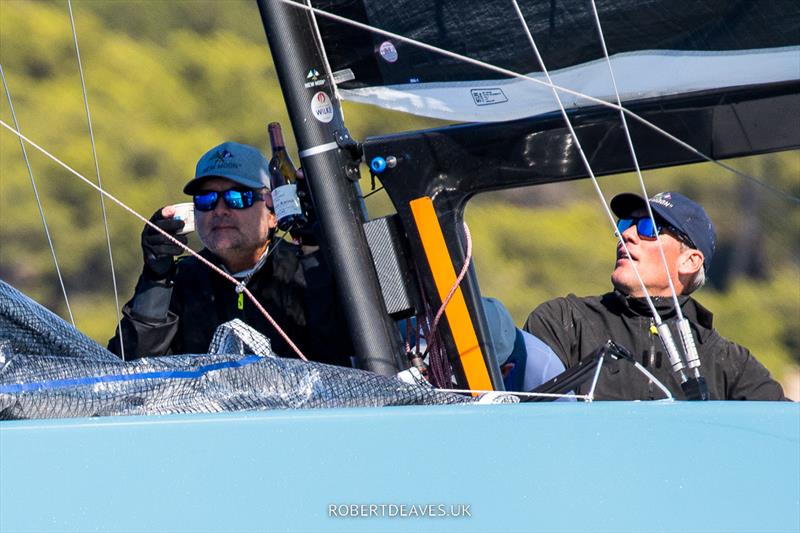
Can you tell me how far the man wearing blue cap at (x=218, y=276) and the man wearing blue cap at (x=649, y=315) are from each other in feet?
2.08

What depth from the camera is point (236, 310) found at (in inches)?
125

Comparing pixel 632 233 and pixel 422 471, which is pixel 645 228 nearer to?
pixel 632 233

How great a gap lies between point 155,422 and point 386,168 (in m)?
0.82

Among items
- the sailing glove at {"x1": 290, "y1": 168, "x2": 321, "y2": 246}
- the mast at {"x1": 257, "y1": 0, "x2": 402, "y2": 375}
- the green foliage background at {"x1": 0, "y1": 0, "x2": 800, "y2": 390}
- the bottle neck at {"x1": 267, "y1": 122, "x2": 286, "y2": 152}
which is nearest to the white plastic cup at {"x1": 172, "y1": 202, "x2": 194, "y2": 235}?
the bottle neck at {"x1": 267, "y1": 122, "x2": 286, "y2": 152}

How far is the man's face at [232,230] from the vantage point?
3236 millimetres

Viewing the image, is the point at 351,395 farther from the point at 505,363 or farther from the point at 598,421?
the point at 505,363

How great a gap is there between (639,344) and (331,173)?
1188 mm

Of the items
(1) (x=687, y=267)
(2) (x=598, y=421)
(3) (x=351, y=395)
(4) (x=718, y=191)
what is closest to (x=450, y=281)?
(3) (x=351, y=395)

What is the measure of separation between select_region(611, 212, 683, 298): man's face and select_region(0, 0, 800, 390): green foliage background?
4.69m

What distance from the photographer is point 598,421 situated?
1692 millimetres

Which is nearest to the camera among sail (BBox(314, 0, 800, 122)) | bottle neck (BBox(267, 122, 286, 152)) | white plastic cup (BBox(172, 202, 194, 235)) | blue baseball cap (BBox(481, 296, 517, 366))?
sail (BBox(314, 0, 800, 122))

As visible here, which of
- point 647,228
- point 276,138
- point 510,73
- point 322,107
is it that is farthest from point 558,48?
point 647,228

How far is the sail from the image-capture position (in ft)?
7.31

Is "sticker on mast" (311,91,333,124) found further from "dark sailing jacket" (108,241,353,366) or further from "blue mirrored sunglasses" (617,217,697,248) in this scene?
"blue mirrored sunglasses" (617,217,697,248)
